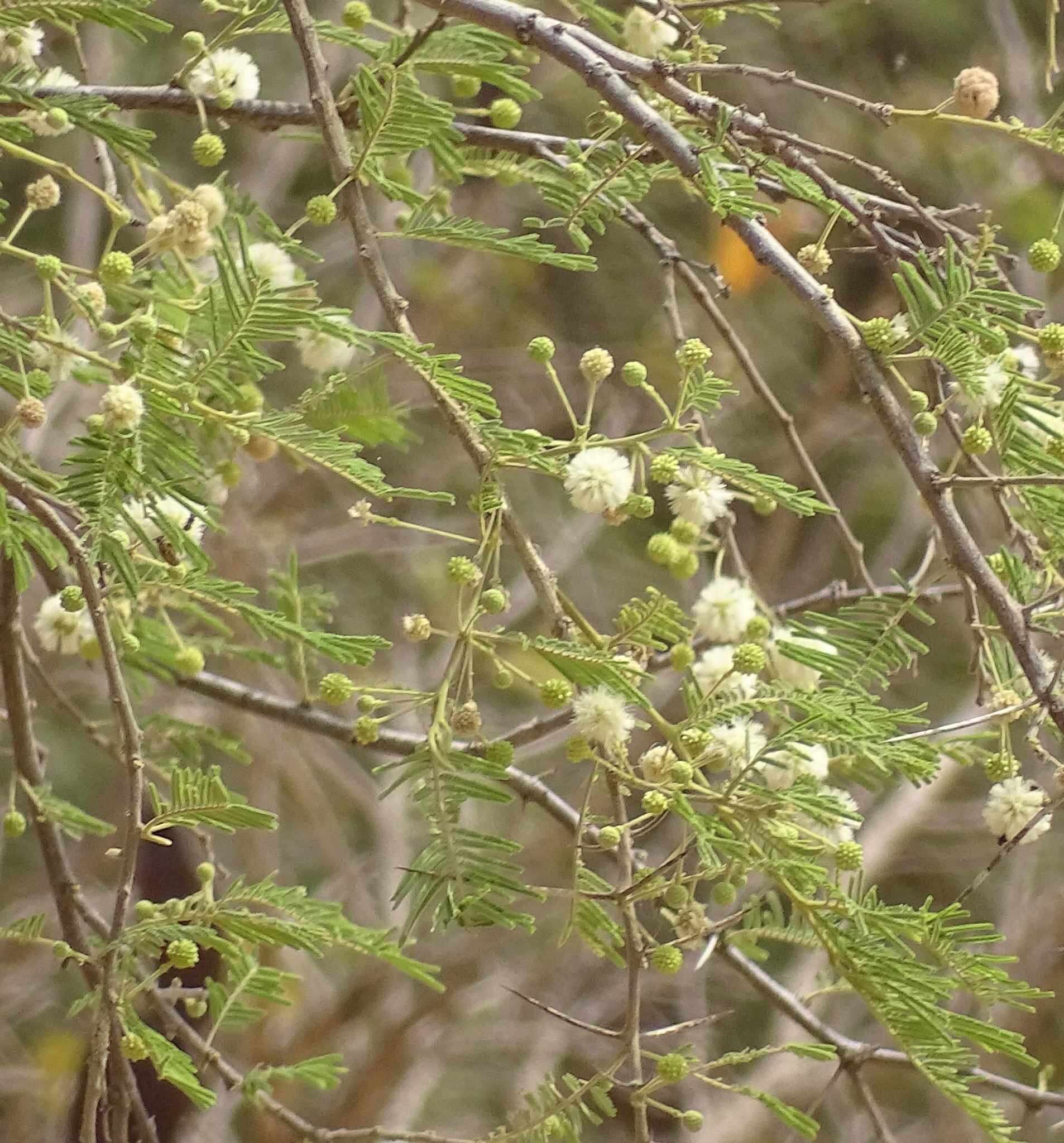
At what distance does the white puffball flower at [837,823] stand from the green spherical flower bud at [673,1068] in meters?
0.12

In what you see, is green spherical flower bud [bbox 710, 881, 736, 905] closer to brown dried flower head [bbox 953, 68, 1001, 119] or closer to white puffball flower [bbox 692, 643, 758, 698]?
white puffball flower [bbox 692, 643, 758, 698]

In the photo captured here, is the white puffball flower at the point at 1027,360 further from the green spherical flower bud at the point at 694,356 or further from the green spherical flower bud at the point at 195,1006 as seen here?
the green spherical flower bud at the point at 195,1006

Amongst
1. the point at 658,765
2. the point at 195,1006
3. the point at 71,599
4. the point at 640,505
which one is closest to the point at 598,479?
the point at 640,505

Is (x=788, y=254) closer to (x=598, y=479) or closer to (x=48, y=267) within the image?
(x=598, y=479)

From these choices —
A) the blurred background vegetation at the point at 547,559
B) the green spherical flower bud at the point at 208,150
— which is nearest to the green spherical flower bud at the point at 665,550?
the green spherical flower bud at the point at 208,150

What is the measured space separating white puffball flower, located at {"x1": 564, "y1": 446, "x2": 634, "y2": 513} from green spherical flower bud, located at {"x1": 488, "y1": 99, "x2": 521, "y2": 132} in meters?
0.26

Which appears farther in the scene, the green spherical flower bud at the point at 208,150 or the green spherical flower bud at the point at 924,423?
the green spherical flower bud at the point at 208,150

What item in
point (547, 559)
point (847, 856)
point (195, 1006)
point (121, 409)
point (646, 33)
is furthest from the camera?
point (547, 559)

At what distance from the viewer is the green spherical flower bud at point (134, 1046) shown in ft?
1.89

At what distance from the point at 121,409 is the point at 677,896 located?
320mm

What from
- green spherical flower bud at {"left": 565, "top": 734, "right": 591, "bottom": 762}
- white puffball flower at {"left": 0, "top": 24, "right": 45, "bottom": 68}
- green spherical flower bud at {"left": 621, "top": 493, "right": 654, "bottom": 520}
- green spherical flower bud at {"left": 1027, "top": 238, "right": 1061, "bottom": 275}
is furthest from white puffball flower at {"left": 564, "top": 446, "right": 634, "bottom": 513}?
white puffball flower at {"left": 0, "top": 24, "right": 45, "bottom": 68}

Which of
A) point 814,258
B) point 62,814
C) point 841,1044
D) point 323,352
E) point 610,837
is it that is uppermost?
point 814,258

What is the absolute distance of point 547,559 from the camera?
172cm

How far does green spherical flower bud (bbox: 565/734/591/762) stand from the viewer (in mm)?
571
